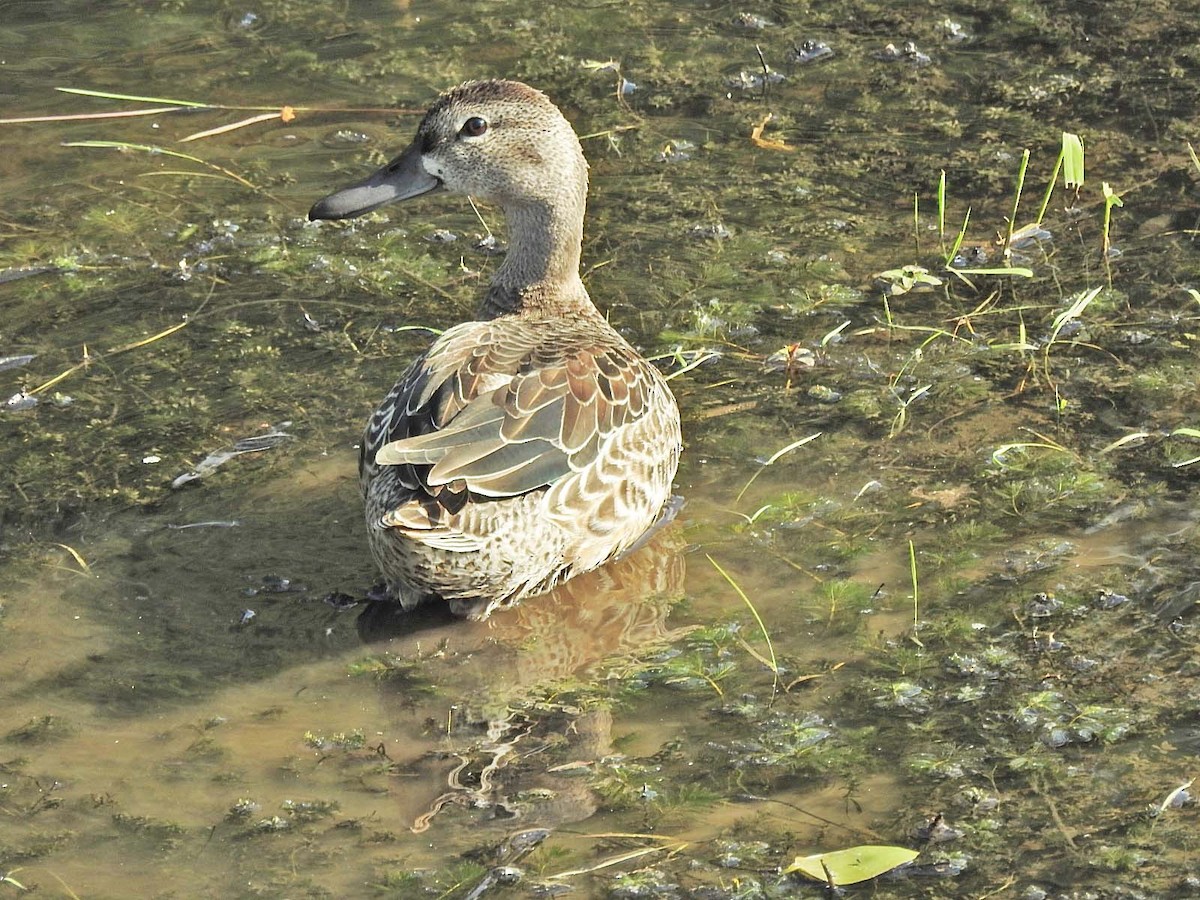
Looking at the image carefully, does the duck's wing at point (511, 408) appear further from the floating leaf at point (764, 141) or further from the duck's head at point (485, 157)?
the floating leaf at point (764, 141)

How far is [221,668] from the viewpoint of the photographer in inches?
191

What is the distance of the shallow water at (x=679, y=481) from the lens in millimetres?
4230

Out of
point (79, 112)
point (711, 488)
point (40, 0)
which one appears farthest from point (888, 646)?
point (40, 0)

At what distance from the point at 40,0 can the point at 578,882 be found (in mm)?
6744

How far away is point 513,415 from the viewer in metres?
5.00

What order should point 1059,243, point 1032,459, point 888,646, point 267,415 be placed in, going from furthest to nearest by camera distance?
point 1059,243 → point 267,415 → point 1032,459 → point 888,646

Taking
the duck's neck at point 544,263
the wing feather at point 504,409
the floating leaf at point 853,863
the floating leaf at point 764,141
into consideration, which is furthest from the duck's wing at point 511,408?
the floating leaf at point 764,141

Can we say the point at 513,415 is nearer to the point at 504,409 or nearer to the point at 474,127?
the point at 504,409

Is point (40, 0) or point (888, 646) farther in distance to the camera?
point (40, 0)

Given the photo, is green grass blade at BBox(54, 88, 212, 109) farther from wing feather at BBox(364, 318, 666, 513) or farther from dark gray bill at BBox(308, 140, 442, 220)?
wing feather at BBox(364, 318, 666, 513)

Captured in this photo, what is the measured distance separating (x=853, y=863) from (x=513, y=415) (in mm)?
1737

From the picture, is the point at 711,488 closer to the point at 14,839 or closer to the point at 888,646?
the point at 888,646

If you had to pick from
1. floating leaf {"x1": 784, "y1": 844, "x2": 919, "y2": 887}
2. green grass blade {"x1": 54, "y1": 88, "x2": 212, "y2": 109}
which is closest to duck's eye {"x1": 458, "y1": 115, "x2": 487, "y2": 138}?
green grass blade {"x1": 54, "y1": 88, "x2": 212, "y2": 109}

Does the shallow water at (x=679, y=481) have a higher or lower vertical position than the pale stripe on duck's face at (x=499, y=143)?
lower
